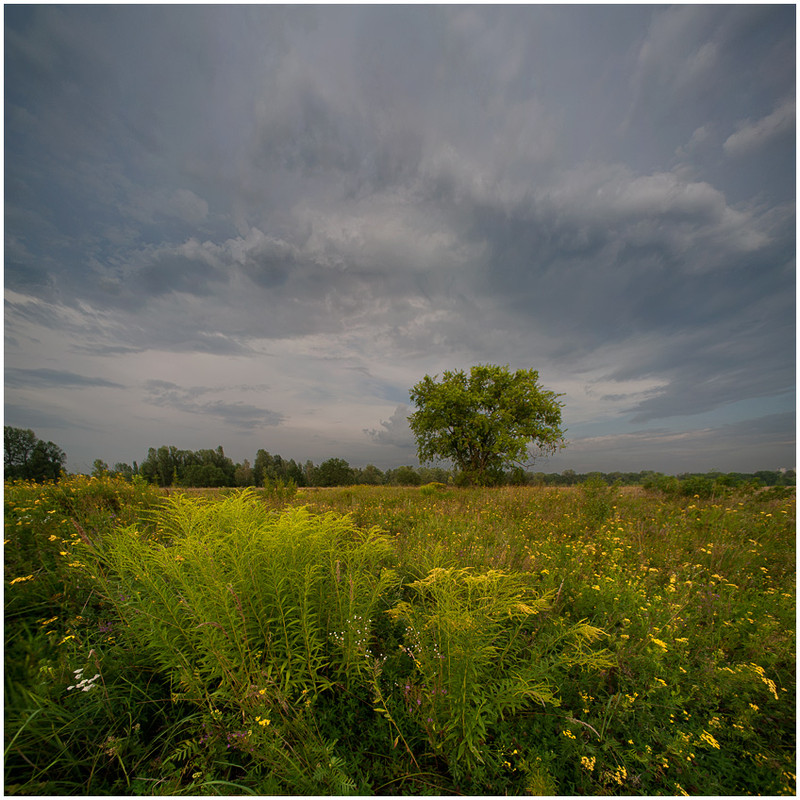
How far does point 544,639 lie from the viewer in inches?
100

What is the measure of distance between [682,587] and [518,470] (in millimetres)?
21203

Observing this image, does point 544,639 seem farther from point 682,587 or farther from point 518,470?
point 518,470

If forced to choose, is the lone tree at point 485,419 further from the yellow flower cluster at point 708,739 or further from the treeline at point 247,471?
the yellow flower cluster at point 708,739

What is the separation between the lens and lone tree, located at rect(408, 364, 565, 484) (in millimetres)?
24641

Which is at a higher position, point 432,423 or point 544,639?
point 432,423

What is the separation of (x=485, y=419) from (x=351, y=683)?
77.9 feet

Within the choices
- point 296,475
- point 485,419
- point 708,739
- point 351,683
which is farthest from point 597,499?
point 296,475

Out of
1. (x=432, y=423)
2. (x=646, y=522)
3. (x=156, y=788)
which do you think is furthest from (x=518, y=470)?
(x=156, y=788)

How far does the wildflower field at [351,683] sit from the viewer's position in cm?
187

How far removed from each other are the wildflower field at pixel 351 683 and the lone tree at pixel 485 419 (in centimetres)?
2149

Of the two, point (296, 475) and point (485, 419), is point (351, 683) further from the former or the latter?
point (296, 475)

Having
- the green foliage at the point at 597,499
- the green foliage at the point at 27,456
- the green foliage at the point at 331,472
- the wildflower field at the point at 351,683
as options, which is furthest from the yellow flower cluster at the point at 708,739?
the green foliage at the point at 331,472

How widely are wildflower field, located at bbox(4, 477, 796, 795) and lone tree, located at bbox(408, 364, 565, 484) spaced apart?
70.5ft

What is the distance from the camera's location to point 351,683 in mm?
2273
